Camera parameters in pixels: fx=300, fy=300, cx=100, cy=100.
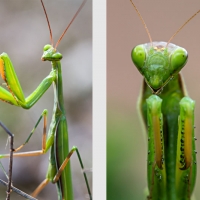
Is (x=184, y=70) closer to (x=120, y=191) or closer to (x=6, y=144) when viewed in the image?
(x=120, y=191)

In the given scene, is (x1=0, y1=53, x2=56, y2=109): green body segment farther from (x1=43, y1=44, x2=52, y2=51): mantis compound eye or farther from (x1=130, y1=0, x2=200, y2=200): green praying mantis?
(x1=130, y1=0, x2=200, y2=200): green praying mantis

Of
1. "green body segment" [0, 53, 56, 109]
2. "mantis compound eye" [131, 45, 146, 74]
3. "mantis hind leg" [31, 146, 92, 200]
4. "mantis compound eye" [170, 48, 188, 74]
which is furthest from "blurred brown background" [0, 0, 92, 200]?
"mantis compound eye" [170, 48, 188, 74]

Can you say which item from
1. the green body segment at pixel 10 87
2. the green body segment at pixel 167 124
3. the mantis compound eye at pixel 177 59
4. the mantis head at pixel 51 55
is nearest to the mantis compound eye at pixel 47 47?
the mantis head at pixel 51 55

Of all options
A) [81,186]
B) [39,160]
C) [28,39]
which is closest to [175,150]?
[81,186]

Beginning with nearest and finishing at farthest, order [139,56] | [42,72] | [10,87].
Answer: [10,87]
[139,56]
[42,72]

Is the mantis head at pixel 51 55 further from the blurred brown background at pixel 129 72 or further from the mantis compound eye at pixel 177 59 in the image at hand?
the mantis compound eye at pixel 177 59

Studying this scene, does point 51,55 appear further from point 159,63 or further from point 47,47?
point 159,63

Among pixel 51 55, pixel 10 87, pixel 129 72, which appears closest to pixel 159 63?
pixel 129 72
